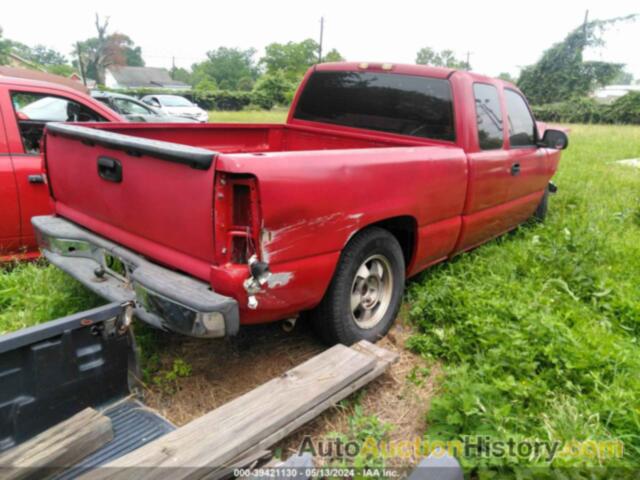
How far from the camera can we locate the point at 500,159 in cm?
414

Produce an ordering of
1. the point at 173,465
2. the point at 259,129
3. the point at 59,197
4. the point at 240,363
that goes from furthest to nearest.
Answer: the point at 259,129 < the point at 59,197 < the point at 240,363 < the point at 173,465

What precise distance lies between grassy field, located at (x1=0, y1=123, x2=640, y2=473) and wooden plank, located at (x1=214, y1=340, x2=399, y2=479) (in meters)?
0.35

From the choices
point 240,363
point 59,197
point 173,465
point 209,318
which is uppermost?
point 59,197

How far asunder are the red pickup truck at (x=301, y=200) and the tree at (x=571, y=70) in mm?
40000

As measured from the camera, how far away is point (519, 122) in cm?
472

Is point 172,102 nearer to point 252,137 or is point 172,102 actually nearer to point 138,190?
point 252,137

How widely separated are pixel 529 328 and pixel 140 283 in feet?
7.72

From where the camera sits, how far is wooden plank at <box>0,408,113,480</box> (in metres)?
1.91

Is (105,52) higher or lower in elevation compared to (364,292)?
higher

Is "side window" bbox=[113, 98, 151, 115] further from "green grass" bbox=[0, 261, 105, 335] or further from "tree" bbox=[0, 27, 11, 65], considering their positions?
"tree" bbox=[0, 27, 11, 65]

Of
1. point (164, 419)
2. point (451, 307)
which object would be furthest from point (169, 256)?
point (451, 307)

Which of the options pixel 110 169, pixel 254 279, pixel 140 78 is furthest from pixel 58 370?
pixel 140 78

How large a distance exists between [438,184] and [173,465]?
2404 mm

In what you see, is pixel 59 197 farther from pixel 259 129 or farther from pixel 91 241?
pixel 259 129
